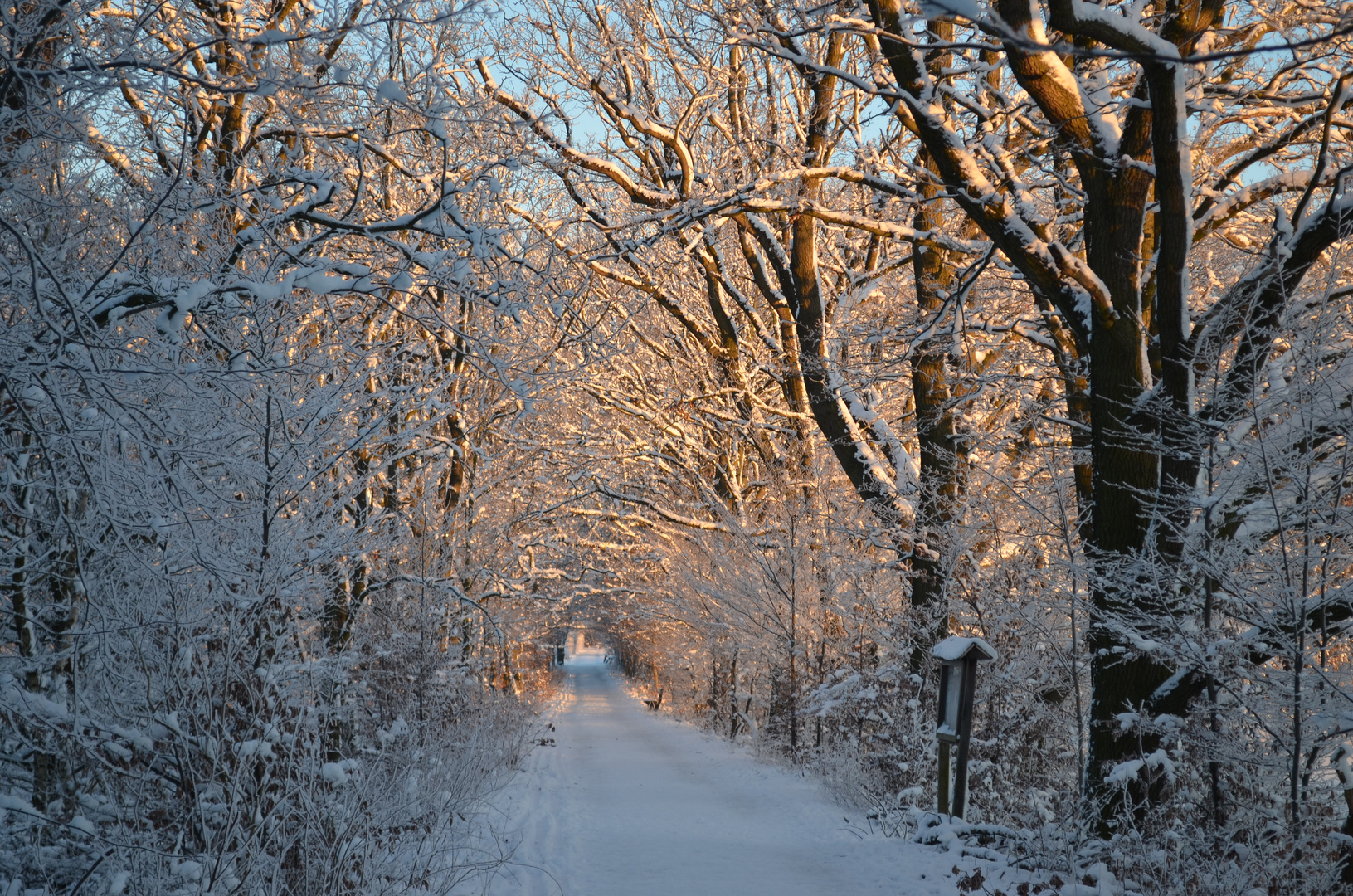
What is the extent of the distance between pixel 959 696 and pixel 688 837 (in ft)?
8.61

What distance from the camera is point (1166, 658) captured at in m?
5.45

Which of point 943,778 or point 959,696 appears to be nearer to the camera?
point 959,696

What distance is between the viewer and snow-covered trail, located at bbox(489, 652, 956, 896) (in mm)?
6105

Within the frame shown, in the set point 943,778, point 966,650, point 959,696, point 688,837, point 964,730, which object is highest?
point 966,650

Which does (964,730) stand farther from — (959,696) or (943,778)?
(943,778)

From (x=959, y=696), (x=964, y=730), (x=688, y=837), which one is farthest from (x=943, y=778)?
(x=688, y=837)

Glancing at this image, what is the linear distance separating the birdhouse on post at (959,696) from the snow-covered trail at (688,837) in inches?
28.5

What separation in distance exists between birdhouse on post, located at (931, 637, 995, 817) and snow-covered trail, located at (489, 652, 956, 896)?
0.72m

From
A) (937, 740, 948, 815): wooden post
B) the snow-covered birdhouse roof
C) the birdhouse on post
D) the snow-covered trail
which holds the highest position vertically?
the snow-covered birdhouse roof

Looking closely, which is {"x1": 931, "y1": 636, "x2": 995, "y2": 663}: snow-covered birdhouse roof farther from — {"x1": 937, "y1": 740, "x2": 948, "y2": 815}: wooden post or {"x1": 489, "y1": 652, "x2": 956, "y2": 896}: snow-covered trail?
{"x1": 489, "y1": 652, "x2": 956, "y2": 896}: snow-covered trail

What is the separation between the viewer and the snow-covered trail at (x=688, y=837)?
611 centimetres

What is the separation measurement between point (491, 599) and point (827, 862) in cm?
1201

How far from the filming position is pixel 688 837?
25.6 feet

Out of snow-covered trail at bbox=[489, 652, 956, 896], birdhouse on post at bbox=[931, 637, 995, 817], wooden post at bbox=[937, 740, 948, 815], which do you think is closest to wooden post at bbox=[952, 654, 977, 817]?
birdhouse on post at bbox=[931, 637, 995, 817]
